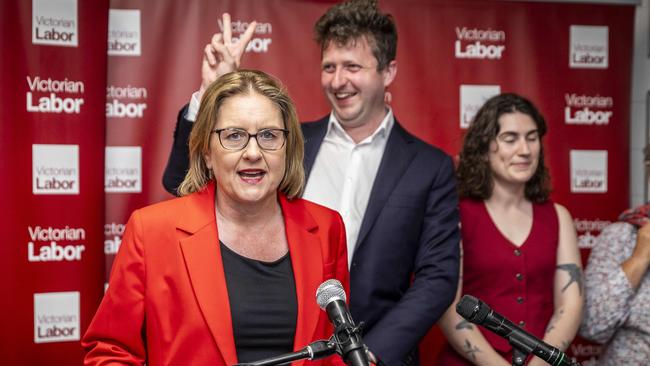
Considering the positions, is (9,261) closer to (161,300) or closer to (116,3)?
(116,3)

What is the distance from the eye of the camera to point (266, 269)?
2002 mm

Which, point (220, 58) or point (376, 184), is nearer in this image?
point (220, 58)

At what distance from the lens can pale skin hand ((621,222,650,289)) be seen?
308cm

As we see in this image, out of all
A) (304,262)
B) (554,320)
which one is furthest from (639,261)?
(304,262)

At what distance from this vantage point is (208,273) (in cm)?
192

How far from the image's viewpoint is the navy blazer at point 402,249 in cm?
266

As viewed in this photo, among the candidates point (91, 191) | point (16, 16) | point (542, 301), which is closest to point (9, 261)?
point (91, 191)

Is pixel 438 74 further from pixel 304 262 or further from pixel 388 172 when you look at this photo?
pixel 304 262

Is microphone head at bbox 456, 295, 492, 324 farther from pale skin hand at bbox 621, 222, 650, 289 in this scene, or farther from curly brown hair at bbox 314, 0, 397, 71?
pale skin hand at bbox 621, 222, 650, 289

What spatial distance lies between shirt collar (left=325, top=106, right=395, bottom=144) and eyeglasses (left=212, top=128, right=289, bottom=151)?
3.35 ft

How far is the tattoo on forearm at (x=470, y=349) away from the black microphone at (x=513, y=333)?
136 centimetres

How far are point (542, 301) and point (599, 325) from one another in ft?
0.99

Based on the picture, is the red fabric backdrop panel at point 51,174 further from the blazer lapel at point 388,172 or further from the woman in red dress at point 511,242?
the woman in red dress at point 511,242

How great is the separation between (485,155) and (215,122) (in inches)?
59.7
